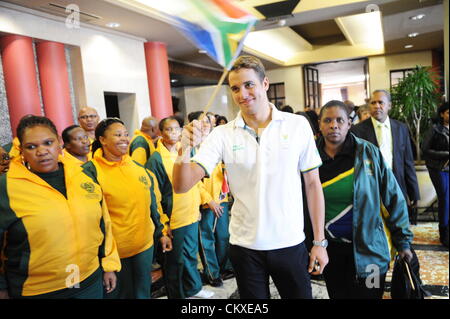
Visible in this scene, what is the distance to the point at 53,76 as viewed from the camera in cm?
371

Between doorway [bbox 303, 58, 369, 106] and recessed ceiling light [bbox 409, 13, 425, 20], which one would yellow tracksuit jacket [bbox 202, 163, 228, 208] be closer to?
recessed ceiling light [bbox 409, 13, 425, 20]

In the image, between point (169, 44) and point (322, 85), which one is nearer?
point (169, 44)

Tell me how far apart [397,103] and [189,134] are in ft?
18.3

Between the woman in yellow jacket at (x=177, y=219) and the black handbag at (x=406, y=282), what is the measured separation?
144 cm

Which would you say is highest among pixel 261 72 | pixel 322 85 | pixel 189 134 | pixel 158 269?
pixel 322 85

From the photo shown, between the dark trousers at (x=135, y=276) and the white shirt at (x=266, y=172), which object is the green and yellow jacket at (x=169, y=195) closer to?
the dark trousers at (x=135, y=276)

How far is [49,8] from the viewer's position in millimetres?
3697

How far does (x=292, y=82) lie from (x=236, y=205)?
10391 mm

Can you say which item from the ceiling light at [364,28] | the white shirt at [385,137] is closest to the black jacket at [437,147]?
the white shirt at [385,137]

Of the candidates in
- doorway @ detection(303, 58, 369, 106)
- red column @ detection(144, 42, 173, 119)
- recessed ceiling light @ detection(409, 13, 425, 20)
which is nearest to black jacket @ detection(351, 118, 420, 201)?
red column @ detection(144, 42, 173, 119)

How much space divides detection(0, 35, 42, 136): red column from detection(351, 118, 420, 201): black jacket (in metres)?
3.44

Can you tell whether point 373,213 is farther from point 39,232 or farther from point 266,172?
point 39,232

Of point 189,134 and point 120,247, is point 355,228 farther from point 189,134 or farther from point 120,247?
point 120,247

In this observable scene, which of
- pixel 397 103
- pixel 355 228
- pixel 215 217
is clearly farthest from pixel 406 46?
pixel 355 228
